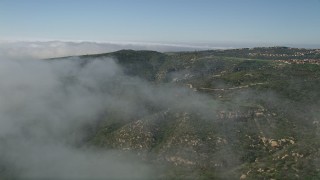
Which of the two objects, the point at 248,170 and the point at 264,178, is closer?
the point at 264,178

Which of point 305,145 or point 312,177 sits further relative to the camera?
point 305,145

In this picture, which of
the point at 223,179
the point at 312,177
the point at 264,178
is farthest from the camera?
the point at 223,179

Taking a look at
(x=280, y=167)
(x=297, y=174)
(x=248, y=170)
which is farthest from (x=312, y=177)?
(x=248, y=170)

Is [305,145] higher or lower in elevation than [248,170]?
higher

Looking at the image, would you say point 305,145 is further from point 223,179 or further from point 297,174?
point 223,179

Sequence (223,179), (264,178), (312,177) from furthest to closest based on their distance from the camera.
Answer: (223,179)
(264,178)
(312,177)

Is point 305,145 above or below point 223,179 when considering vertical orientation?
above

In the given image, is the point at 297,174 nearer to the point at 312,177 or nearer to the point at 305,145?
the point at 312,177

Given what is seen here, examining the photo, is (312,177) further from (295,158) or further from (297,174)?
(295,158)

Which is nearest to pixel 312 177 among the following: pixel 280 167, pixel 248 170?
pixel 280 167
